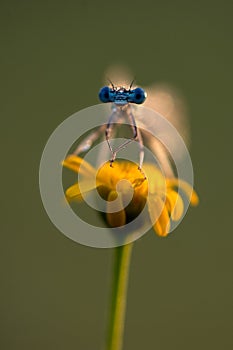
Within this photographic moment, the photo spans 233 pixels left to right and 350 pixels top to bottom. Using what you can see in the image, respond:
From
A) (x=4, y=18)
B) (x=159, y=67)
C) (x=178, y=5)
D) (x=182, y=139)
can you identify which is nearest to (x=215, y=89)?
(x=159, y=67)

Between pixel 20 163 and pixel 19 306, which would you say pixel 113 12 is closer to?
pixel 20 163

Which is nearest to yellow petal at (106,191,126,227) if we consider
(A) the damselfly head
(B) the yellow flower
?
(B) the yellow flower

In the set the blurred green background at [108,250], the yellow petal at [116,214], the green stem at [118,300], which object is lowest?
the green stem at [118,300]

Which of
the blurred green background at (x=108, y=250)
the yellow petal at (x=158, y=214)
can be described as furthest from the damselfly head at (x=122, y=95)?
the blurred green background at (x=108, y=250)

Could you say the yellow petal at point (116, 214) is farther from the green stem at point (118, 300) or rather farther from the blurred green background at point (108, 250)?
the blurred green background at point (108, 250)

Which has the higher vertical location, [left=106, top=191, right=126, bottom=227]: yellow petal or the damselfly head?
the damselfly head

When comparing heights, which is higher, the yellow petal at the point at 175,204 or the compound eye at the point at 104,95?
the compound eye at the point at 104,95

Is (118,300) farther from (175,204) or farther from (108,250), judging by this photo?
(108,250)

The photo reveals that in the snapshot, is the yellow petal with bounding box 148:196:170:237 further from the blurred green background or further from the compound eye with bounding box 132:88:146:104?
the blurred green background

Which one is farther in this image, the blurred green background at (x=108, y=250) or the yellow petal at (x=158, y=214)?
the blurred green background at (x=108, y=250)
